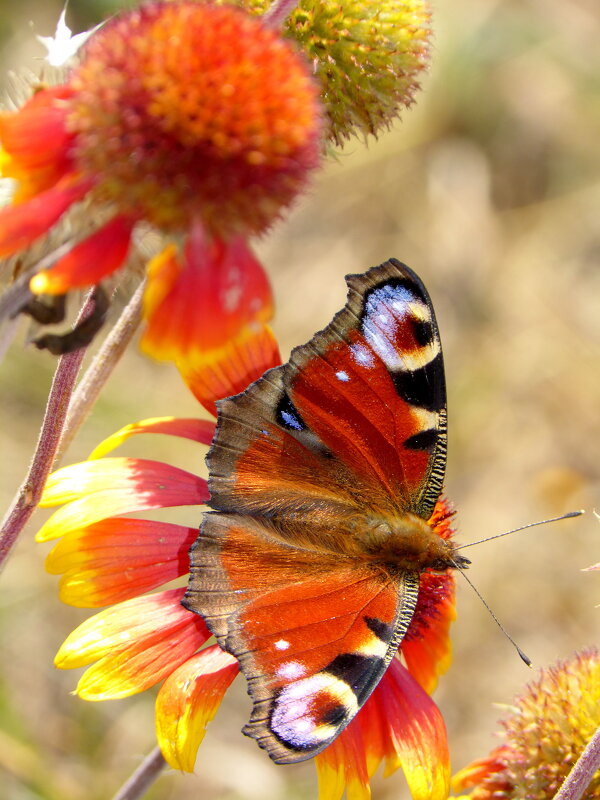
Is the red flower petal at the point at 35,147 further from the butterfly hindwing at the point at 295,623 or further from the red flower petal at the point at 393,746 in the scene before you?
the red flower petal at the point at 393,746

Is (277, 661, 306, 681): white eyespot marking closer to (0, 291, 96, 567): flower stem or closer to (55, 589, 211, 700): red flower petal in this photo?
(55, 589, 211, 700): red flower petal

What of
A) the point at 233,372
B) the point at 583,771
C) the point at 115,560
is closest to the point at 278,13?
the point at 233,372

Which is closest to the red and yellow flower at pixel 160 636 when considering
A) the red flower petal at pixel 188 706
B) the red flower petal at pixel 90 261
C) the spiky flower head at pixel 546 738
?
the red flower petal at pixel 188 706

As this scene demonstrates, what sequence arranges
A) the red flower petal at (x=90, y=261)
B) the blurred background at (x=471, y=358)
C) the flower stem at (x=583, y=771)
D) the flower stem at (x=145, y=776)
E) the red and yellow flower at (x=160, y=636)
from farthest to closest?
the blurred background at (x=471, y=358), the flower stem at (x=145, y=776), the red and yellow flower at (x=160, y=636), the flower stem at (x=583, y=771), the red flower petal at (x=90, y=261)

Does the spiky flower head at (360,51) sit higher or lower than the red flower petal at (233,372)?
higher

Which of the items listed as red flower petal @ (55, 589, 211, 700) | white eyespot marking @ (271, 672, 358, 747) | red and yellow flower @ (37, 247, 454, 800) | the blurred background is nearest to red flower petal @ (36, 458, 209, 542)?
red and yellow flower @ (37, 247, 454, 800)

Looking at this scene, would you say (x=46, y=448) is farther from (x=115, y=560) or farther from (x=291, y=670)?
(x=291, y=670)

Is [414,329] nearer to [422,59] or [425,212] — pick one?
[422,59]
